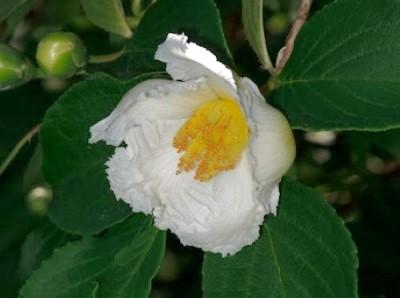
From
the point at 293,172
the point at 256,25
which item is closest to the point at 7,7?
the point at 256,25

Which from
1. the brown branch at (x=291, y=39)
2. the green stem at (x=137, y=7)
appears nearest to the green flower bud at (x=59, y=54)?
the green stem at (x=137, y=7)

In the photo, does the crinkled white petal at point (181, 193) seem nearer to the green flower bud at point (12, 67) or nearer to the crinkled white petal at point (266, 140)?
the crinkled white petal at point (266, 140)

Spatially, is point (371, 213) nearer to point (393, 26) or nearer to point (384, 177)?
point (384, 177)

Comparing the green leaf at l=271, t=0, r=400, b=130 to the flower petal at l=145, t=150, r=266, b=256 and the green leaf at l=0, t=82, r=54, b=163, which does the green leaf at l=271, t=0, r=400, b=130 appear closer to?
the flower petal at l=145, t=150, r=266, b=256

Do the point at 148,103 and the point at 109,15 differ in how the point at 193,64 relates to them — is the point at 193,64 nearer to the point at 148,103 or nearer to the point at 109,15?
the point at 148,103

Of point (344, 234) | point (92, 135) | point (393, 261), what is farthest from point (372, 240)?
point (92, 135)
